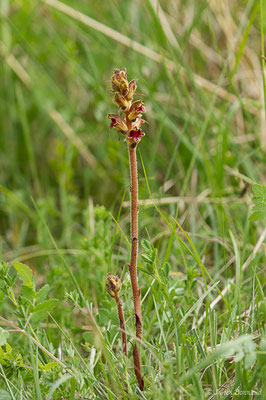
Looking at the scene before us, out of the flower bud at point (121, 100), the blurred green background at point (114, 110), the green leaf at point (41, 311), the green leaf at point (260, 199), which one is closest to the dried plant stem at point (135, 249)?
the flower bud at point (121, 100)

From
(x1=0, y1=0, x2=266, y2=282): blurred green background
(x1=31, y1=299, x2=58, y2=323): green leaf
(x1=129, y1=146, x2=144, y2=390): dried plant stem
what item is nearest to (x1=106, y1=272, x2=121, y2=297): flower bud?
(x1=129, y1=146, x2=144, y2=390): dried plant stem

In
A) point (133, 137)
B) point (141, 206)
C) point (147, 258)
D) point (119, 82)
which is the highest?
point (119, 82)

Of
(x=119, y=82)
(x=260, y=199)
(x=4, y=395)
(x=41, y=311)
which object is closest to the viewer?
(x=119, y=82)

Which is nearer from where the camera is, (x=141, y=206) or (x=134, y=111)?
(x=134, y=111)

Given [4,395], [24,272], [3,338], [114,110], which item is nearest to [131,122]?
[24,272]

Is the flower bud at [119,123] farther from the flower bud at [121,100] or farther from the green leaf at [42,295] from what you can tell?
the green leaf at [42,295]

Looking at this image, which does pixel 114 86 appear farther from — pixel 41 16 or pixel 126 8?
pixel 41 16

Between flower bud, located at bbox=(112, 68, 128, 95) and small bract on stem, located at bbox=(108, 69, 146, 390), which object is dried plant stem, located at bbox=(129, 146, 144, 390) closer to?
small bract on stem, located at bbox=(108, 69, 146, 390)

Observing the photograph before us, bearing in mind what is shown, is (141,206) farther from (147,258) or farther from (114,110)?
(114,110)
